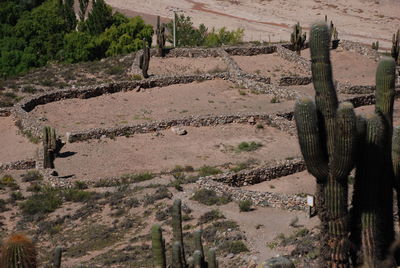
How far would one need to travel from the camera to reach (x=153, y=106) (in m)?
38.8

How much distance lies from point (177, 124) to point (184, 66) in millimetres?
10782

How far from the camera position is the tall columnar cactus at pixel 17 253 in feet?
37.3

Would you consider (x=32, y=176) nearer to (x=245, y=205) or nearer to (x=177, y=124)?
(x=177, y=124)

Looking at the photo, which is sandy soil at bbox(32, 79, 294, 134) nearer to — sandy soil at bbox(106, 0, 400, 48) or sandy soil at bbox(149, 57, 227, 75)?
sandy soil at bbox(149, 57, 227, 75)

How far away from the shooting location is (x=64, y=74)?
44.3 meters

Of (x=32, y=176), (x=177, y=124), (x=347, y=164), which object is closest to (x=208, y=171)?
(x=177, y=124)

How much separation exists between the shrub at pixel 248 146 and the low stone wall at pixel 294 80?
9.34 metres

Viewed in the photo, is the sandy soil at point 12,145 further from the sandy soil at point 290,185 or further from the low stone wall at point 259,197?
the sandy soil at point 290,185

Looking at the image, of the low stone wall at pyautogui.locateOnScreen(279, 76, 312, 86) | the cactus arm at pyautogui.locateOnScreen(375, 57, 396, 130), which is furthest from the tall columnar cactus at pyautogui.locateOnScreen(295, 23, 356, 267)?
the low stone wall at pyautogui.locateOnScreen(279, 76, 312, 86)

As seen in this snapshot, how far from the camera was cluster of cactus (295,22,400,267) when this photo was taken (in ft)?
52.5

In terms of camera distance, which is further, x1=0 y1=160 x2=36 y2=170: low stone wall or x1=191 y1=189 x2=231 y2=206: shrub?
x1=0 y1=160 x2=36 y2=170: low stone wall

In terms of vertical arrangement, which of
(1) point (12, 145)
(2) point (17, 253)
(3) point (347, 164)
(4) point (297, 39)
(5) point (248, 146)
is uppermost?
(3) point (347, 164)

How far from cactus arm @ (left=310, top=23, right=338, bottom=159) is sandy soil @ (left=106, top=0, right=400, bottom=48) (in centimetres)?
4580

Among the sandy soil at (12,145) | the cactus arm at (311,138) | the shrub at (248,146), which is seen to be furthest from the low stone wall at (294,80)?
the cactus arm at (311,138)
